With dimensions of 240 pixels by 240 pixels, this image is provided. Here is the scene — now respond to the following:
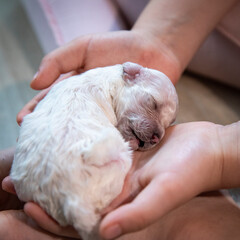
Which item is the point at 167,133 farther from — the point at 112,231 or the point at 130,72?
the point at 112,231

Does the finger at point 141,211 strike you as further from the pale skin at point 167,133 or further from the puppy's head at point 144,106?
the puppy's head at point 144,106

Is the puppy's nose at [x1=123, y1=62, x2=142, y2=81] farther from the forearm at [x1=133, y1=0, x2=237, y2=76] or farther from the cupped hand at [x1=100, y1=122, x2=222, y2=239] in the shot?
the forearm at [x1=133, y1=0, x2=237, y2=76]

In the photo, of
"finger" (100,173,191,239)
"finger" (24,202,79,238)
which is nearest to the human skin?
"finger" (24,202,79,238)

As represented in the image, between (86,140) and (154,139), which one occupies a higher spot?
(86,140)

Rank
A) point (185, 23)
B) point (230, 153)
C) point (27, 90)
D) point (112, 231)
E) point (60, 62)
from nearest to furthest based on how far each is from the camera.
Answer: point (112, 231), point (230, 153), point (60, 62), point (185, 23), point (27, 90)

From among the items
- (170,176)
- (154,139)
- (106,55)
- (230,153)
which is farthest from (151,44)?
(170,176)

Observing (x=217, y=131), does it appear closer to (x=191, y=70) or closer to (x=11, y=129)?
(x=191, y=70)

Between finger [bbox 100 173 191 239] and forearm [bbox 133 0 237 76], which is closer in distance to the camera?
finger [bbox 100 173 191 239]
